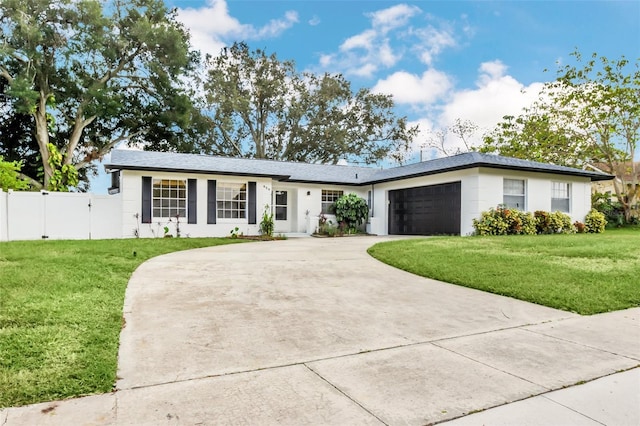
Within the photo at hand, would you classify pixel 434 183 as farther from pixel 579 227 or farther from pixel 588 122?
pixel 588 122

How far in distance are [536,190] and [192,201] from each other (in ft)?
44.2

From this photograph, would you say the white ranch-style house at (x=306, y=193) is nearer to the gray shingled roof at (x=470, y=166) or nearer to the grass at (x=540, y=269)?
the gray shingled roof at (x=470, y=166)

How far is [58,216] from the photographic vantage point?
44.7 ft

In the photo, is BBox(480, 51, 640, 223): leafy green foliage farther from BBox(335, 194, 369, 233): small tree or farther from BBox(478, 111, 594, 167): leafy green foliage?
BBox(335, 194, 369, 233): small tree

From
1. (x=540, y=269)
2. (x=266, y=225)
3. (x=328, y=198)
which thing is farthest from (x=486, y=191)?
(x=266, y=225)

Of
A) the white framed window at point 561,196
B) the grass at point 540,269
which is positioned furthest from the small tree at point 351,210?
the white framed window at point 561,196

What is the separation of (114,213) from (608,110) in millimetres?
25016

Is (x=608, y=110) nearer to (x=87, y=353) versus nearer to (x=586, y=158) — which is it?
(x=586, y=158)

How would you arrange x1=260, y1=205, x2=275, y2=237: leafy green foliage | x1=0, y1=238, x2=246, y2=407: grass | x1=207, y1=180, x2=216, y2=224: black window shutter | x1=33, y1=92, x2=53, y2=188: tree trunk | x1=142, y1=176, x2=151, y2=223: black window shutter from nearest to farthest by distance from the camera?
x1=0, y1=238, x2=246, y2=407: grass
x1=142, y1=176, x2=151, y2=223: black window shutter
x1=207, y1=180, x2=216, y2=224: black window shutter
x1=260, y1=205, x2=275, y2=237: leafy green foliage
x1=33, y1=92, x2=53, y2=188: tree trunk

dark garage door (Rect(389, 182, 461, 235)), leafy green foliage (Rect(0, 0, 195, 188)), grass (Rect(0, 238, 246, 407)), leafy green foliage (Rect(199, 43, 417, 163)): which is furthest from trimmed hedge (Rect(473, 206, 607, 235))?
leafy green foliage (Rect(0, 0, 195, 188))

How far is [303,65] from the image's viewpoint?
30.5 metres

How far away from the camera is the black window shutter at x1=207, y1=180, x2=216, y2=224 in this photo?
15242 millimetres

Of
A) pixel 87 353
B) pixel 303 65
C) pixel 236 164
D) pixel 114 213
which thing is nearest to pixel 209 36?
pixel 303 65

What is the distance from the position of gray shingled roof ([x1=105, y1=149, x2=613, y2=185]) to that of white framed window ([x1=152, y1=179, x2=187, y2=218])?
655 mm
